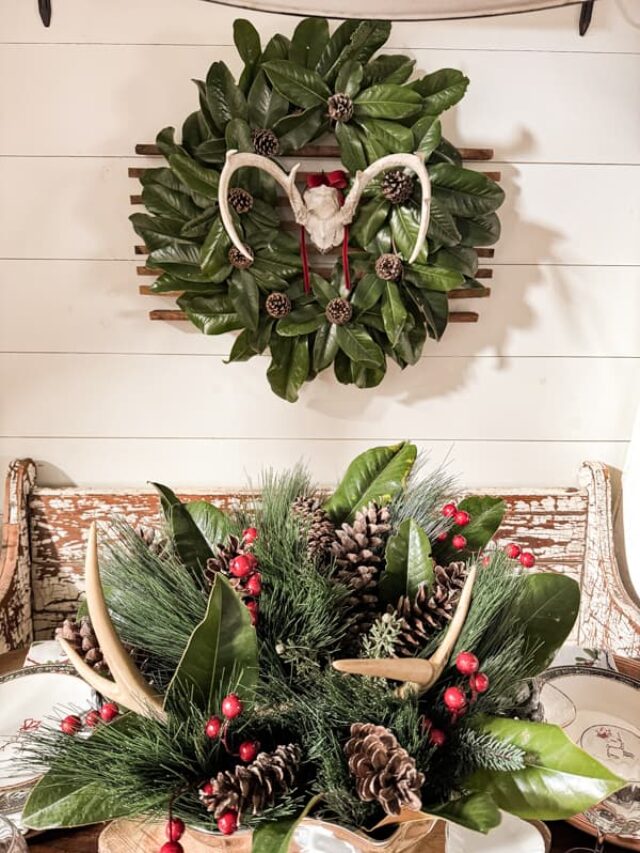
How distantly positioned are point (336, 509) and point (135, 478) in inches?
32.7

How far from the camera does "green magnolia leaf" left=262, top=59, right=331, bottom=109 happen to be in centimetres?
126

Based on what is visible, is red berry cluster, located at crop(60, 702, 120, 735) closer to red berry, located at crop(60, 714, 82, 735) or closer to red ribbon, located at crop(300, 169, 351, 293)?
red berry, located at crop(60, 714, 82, 735)

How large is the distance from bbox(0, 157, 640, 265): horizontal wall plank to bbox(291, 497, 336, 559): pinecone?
869 millimetres

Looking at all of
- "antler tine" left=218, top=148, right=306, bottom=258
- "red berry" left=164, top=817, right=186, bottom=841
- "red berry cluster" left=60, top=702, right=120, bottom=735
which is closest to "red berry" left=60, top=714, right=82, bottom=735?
"red berry cluster" left=60, top=702, right=120, bottom=735

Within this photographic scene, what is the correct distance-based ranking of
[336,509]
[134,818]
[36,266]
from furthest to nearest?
1. [36,266]
2. [336,509]
3. [134,818]

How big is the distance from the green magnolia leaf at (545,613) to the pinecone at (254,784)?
0.25 m

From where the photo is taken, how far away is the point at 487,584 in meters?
0.67

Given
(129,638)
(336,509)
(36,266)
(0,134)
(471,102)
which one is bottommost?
(129,638)

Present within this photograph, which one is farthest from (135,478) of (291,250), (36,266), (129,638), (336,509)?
(129,638)

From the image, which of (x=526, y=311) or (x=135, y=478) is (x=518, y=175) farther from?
(x=135, y=478)

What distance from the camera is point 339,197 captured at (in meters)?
1.35

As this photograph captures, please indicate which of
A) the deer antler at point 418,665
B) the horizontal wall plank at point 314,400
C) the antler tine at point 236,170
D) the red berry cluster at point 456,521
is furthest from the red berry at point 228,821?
the horizontal wall plank at point 314,400

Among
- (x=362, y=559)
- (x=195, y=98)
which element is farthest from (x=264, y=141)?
(x=362, y=559)

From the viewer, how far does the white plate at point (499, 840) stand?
29.5 inches
